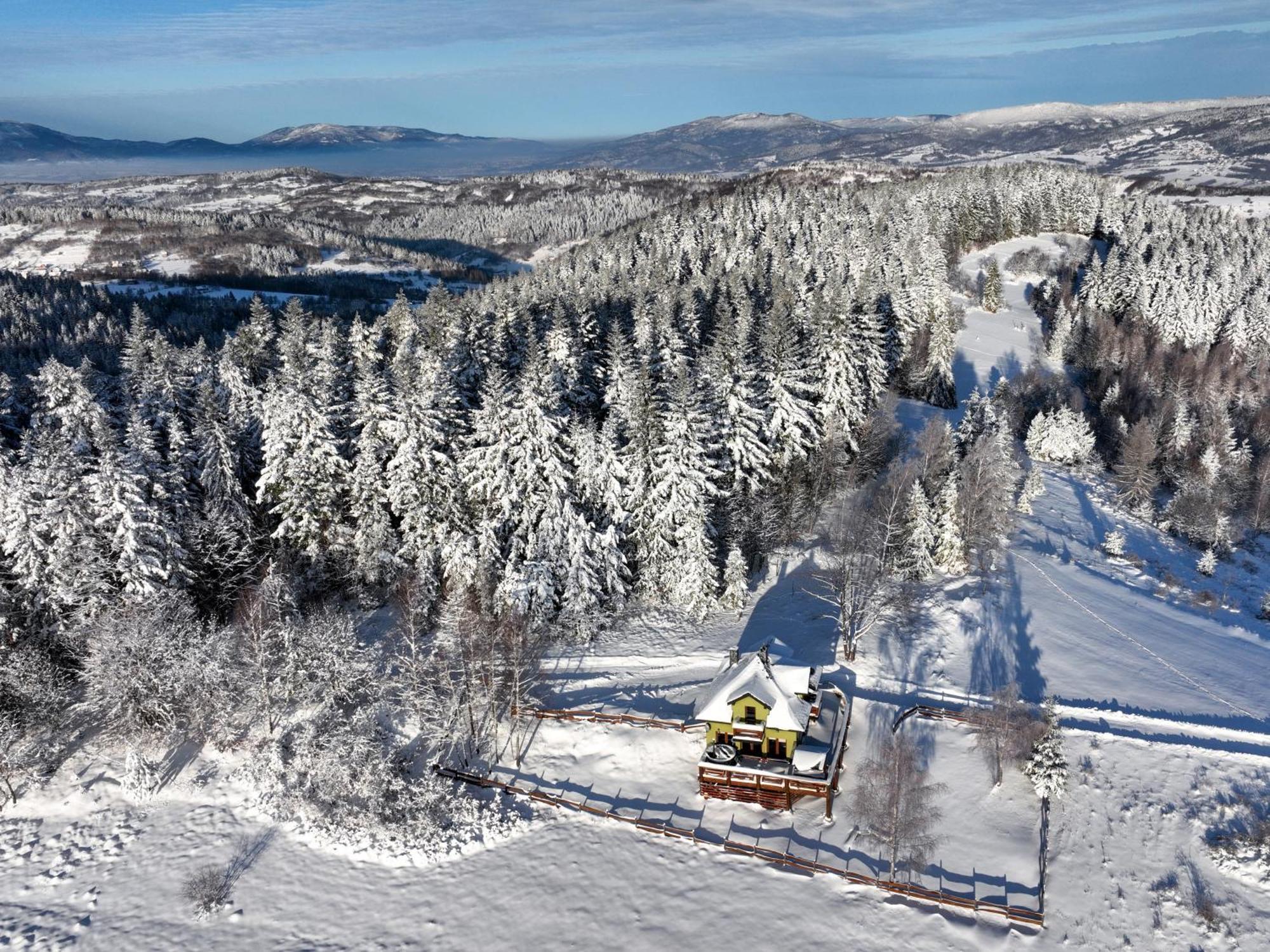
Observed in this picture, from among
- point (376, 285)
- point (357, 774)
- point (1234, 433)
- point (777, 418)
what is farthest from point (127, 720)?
point (376, 285)

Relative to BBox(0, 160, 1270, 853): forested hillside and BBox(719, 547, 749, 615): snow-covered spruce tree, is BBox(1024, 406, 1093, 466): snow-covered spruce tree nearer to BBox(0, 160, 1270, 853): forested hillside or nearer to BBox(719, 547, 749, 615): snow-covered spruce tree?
BBox(0, 160, 1270, 853): forested hillside

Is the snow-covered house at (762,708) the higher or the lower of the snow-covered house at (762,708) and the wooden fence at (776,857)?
the higher

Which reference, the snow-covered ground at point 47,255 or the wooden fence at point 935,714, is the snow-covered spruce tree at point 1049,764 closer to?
the wooden fence at point 935,714

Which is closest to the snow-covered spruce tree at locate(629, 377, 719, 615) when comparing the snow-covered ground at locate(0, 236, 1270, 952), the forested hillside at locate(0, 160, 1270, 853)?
the forested hillside at locate(0, 160, 1270, 853)

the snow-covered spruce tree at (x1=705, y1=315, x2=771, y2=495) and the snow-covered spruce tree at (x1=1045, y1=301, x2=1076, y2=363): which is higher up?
the snow-covered spruce tree at (x1=1045, y1=301, x2=1076, y2=363)

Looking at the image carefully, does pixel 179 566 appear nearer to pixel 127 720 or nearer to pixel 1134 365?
pixel 127 720

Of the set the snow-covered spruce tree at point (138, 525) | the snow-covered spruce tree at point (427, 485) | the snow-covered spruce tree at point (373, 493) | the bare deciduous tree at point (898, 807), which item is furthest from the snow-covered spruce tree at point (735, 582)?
the snow-covered spruce tree at point (138, 525)
